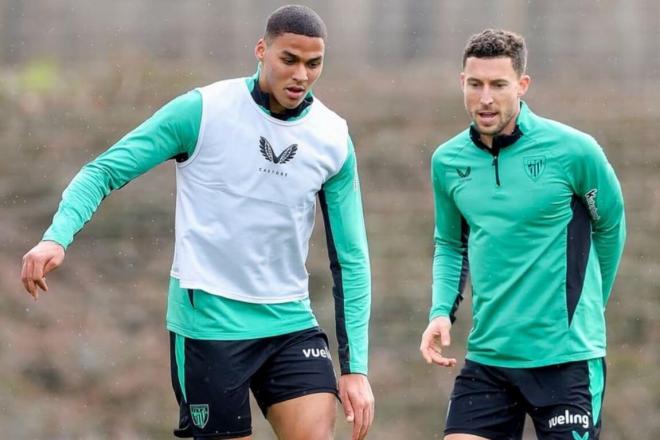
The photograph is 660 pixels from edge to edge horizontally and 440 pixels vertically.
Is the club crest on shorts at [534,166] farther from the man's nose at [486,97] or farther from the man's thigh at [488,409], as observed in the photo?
the man's thigh at [488,409]

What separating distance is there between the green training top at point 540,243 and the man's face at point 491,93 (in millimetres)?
94

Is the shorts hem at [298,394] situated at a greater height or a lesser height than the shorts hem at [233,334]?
lesser

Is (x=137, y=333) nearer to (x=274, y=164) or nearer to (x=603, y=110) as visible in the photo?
(x=603, y=110)

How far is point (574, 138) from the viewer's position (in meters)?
4.87

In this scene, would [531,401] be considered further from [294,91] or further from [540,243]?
[294,91]

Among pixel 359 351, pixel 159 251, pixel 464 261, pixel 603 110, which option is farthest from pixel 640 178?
pixel 359 351

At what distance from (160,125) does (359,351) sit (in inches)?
41.9

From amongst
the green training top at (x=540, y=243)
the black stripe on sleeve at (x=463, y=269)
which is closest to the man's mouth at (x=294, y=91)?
the green training top at (x=540, y=243)

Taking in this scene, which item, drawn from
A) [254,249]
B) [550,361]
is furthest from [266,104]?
[550,361]

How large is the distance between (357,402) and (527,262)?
790 millimetres

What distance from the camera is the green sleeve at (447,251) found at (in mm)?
5109

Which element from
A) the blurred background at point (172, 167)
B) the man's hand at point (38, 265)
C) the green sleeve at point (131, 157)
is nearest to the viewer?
the man's hand at point (38, 265)

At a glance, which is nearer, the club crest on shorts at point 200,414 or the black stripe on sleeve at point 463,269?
the club crest on shorts at point 200,414

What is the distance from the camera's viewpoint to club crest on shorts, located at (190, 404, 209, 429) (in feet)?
15.4
